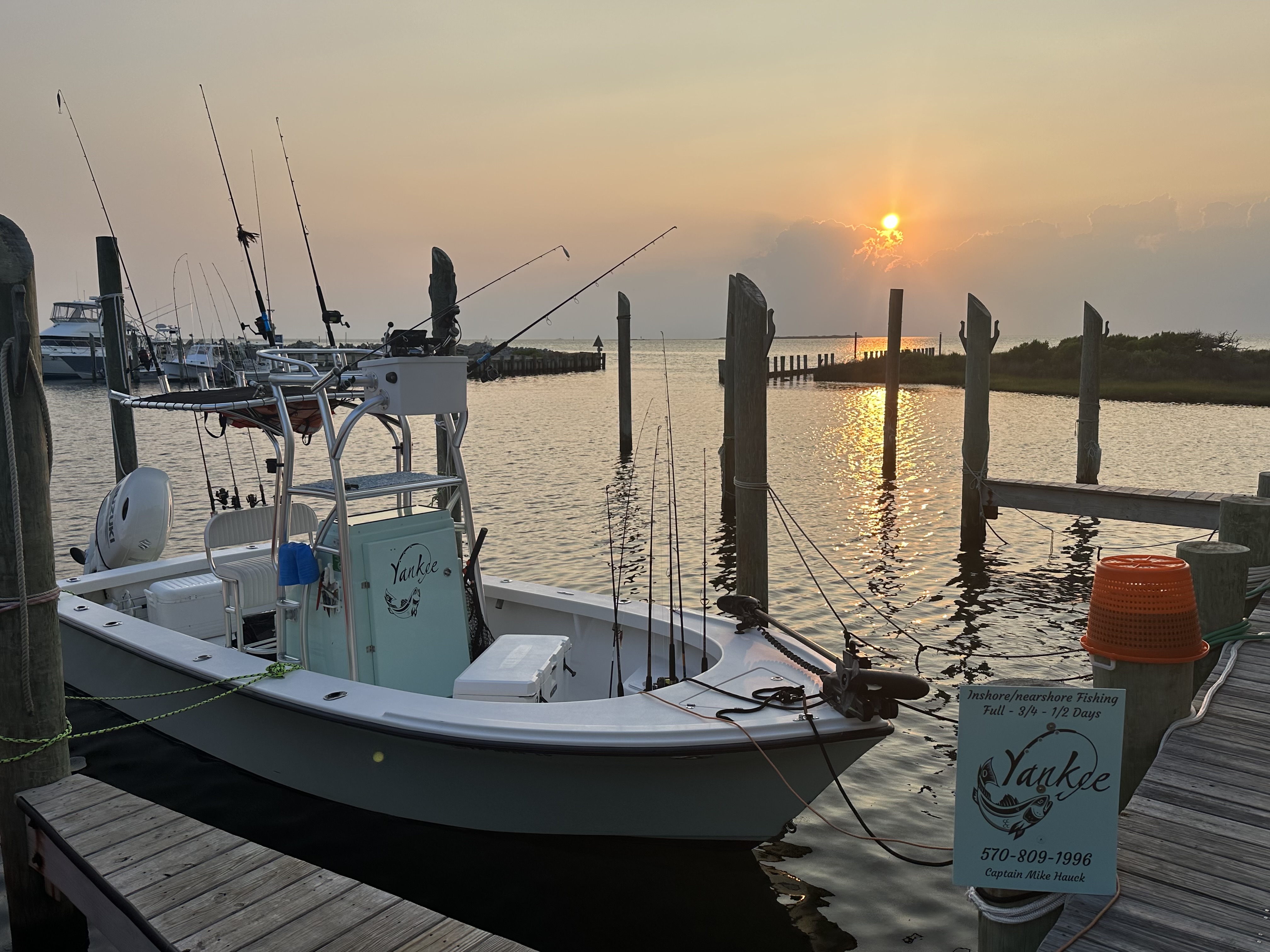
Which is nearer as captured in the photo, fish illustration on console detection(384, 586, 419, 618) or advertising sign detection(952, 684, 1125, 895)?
advertising sign detection(952, 684, 1125, 895)

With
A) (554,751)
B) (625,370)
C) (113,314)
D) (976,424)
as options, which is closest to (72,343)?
(625,370)

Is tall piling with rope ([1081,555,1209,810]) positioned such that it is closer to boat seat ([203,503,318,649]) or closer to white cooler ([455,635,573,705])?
white cooler ([455,635,573,705])

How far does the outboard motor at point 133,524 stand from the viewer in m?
8.20

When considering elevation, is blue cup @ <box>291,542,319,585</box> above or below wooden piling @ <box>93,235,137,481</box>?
below

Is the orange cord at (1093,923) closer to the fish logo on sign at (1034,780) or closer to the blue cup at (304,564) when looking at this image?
the fish logo on sign at (1034,780)

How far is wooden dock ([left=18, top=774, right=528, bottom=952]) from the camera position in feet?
9.52

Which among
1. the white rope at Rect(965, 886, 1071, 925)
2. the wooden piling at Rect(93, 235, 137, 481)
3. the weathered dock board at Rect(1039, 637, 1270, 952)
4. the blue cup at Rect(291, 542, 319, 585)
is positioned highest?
the wooden piling at Rect(93, 235, 137, 481)

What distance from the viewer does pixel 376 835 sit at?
5172mm

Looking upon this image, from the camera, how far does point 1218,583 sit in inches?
196

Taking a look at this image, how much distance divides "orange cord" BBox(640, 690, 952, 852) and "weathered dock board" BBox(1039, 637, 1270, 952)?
113 cm

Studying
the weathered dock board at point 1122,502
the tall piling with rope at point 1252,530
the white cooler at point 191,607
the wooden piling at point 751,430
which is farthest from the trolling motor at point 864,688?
the weathered dock board at point 1122,502

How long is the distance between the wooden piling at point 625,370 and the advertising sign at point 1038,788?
17.7 m

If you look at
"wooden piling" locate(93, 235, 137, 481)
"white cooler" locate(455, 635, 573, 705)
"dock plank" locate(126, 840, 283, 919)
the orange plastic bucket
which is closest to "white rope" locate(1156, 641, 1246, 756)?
the orange plastic bucket

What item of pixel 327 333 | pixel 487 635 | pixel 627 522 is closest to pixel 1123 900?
pixel 487 635
